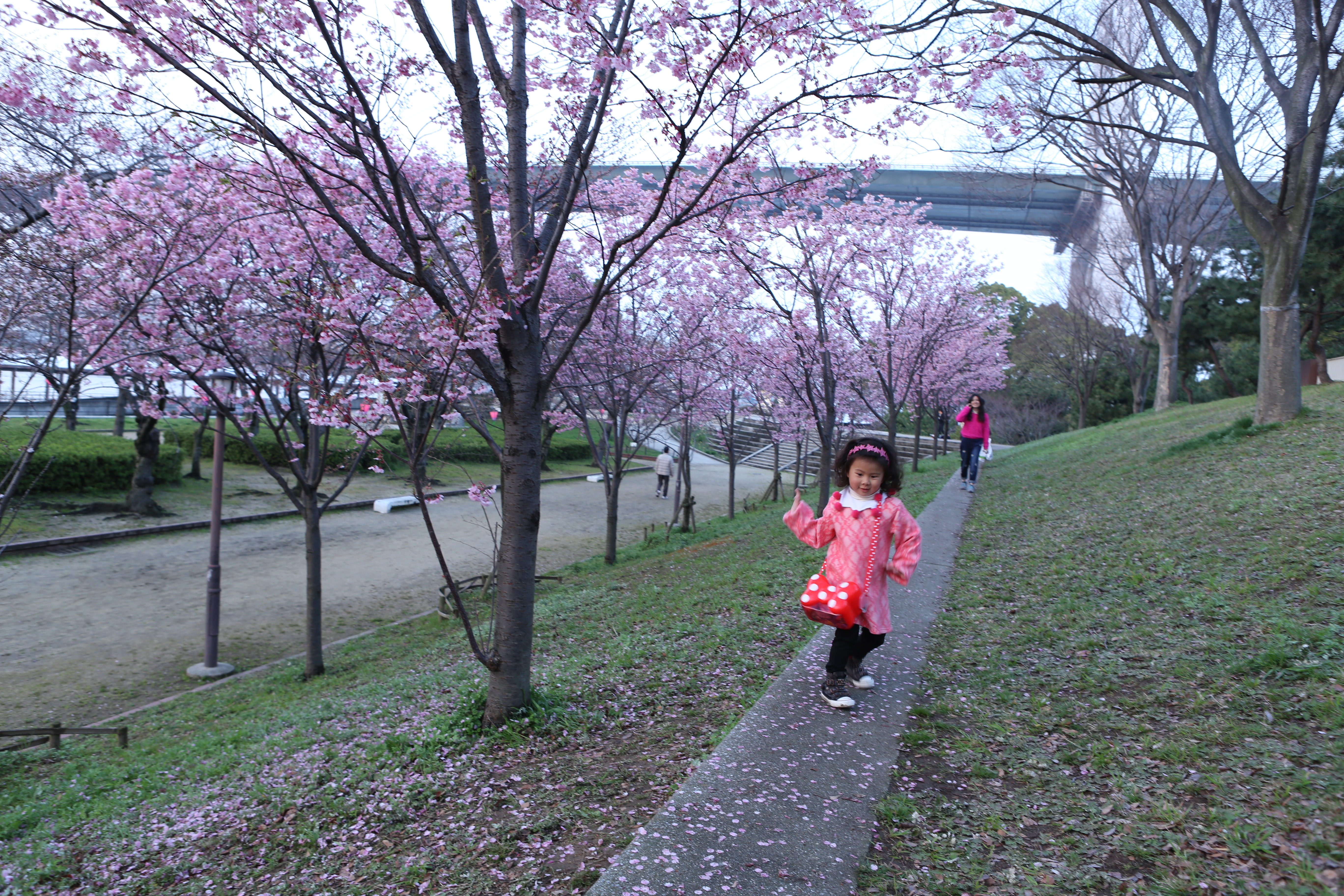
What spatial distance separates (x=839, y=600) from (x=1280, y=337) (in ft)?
27.8

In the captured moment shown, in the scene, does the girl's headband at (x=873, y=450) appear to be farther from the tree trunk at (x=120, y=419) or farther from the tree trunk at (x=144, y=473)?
the tree trunk at (x=120, y=419)

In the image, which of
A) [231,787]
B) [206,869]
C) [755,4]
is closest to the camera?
[206,869]

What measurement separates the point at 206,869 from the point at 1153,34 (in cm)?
1185

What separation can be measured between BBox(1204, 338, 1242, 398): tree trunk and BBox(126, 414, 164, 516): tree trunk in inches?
1092

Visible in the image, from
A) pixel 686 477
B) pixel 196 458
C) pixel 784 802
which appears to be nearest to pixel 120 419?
pixel 196 458

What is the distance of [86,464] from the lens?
656 inches

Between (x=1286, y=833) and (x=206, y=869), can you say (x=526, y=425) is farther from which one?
(x=1286, y=833)

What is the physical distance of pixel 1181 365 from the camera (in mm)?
25094

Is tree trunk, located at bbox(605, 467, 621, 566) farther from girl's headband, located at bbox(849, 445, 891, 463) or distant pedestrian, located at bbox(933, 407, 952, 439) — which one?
distant pedestrian, located at bbox(933, 407, 952, 439)

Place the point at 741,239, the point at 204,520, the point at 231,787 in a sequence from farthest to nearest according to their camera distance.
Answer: the point at 204,520 < the point at 741,239 < the point at 231,787

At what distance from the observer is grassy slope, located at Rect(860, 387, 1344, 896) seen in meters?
2.37

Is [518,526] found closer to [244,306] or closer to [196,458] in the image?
[244,306]

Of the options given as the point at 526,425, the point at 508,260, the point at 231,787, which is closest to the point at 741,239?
the point at 508,260

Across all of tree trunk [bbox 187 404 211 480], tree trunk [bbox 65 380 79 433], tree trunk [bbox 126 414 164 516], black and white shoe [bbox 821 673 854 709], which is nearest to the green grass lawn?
tree trunk [bbox 126 414 164 516]
